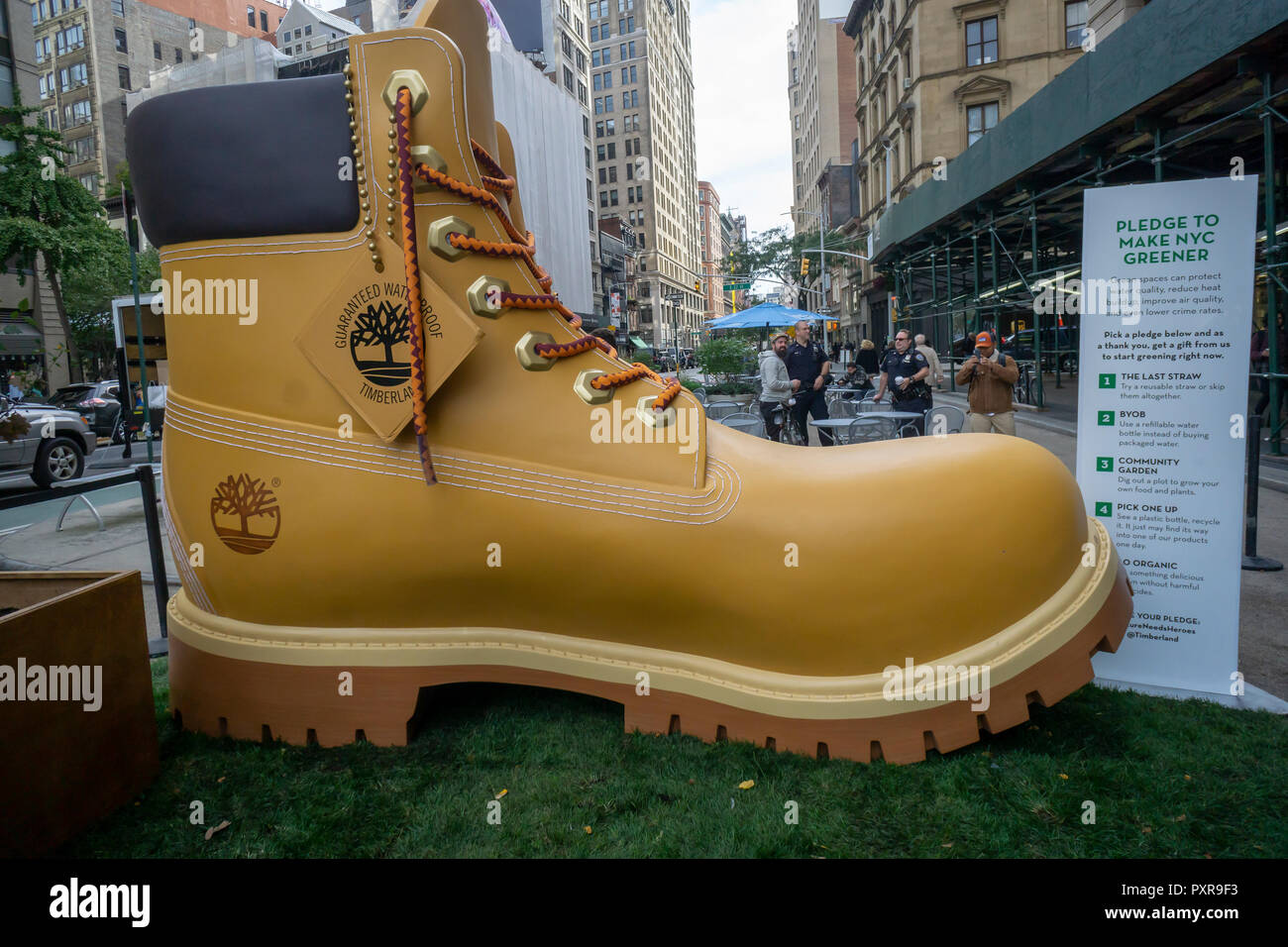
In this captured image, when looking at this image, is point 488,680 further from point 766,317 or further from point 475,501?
point 766,317

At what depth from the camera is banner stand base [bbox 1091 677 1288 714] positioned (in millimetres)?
2295

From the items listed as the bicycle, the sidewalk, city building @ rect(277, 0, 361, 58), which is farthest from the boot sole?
city building @ rect(277, 0, 361, 58)

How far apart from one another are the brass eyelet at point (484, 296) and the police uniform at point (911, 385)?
8293mm

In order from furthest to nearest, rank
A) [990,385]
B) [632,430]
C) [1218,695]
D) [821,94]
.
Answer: [821,94] < [990,385] < [1218,695] < [632,430]

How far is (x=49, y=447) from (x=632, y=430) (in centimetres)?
1249

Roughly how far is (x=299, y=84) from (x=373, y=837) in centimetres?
177

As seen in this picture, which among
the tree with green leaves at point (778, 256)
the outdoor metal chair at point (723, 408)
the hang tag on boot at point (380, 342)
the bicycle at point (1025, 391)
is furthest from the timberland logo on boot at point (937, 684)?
the tree with green leaves at point (778, 256)

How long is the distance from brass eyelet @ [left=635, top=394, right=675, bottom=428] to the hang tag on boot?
45 cm

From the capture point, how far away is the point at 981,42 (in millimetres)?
32156

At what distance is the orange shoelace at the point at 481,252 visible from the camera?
1.75 m

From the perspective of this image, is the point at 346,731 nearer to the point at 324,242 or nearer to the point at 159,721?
the point at 159,721

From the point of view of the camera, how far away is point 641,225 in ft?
332

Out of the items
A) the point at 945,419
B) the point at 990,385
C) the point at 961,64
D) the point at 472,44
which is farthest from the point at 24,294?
the point at 961,64

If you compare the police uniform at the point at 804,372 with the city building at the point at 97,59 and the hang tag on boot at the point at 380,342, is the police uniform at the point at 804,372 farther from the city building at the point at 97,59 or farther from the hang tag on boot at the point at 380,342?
the city building at the point at 97,59
